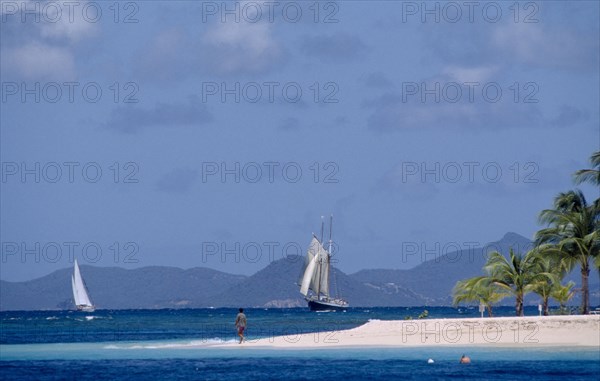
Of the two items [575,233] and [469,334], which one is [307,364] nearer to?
[469,334]

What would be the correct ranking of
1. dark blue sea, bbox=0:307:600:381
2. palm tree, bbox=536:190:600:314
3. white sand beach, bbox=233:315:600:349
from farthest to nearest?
palm tree, bbox=536:190:600:314, white sand beach, bbox=233:315:600:349, dark blue sea, bbox=0:307:600:381

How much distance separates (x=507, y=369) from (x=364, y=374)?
19.7 ft

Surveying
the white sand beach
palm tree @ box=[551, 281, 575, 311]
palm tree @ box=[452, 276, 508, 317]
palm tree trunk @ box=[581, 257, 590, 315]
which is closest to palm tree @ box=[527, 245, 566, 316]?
palm tree @ box=[551, 281, 575, 311]

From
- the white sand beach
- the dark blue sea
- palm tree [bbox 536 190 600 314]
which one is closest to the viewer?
the dark blue sea

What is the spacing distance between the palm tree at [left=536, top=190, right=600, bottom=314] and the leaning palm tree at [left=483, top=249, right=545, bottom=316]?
6.18 feet

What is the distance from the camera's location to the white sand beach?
183ft

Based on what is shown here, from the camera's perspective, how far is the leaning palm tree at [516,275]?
6388 centimetres

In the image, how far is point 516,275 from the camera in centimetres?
6406

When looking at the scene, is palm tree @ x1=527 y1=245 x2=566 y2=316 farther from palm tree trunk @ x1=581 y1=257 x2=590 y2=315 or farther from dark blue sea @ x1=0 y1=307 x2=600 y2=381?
dark blue sea @ x1=0 y1=307 x2=600 y2=381

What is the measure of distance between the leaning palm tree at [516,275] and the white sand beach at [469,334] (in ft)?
14.8

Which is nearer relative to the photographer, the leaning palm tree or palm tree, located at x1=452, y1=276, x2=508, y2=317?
the leaning palm tree

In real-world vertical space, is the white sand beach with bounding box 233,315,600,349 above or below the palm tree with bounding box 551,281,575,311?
below

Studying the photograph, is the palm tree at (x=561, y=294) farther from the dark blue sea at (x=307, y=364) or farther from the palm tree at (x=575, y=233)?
the dark blue sea at (x=307, y=364)

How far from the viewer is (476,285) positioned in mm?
66062
